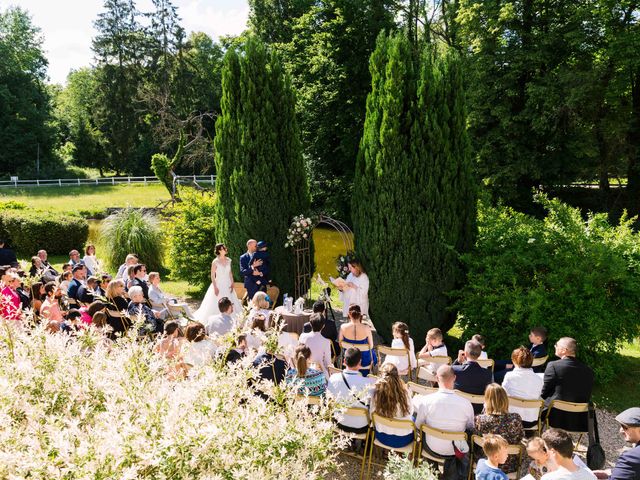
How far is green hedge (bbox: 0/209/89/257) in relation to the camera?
61.7ft

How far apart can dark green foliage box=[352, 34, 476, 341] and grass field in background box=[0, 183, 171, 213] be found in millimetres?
26005

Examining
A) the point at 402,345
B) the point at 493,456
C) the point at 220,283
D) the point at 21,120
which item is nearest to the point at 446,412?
the point at 493,456

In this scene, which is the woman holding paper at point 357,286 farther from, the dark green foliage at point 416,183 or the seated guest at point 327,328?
the seated guest at point 327,328

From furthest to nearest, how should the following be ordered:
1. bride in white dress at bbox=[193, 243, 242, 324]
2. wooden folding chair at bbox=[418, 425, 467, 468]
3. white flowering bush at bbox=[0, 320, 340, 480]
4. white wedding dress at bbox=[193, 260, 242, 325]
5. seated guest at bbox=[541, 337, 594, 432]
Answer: white wedding dress at bbox=[193, 260, 242, 325] < bride in white dress at bbox=[193, 243, 242, 324] < seated guest at bbox=[541, 337, 594, 432] < wooden folding chair at bbox=[418, 425, 467, 468] < white flowering bush at bbox=[0, 320, 340, 480]

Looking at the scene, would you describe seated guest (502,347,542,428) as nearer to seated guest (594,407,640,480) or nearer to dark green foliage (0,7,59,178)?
seated guest (594,407,640,480)

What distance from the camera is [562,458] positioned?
3.97 m

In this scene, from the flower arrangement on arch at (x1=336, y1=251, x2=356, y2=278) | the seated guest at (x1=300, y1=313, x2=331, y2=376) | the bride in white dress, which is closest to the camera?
the seated guest at (x1=300, y1=313, x2=331, y2=376)

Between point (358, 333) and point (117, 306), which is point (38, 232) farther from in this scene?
point (358, 333)

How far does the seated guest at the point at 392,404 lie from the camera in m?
5.08

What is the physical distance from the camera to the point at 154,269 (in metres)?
16.5

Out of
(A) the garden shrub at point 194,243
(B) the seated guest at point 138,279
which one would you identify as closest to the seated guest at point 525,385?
(B) the seated guest at point 138,279

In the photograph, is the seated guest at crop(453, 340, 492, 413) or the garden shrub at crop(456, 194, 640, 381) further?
the garden shrub at crop(456, 194, 640, 381)

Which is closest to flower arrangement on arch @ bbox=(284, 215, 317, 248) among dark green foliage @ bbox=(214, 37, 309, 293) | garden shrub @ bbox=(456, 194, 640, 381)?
dark green foliage @ bbox=(214, 37, 309, 293)

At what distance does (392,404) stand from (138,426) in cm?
322
